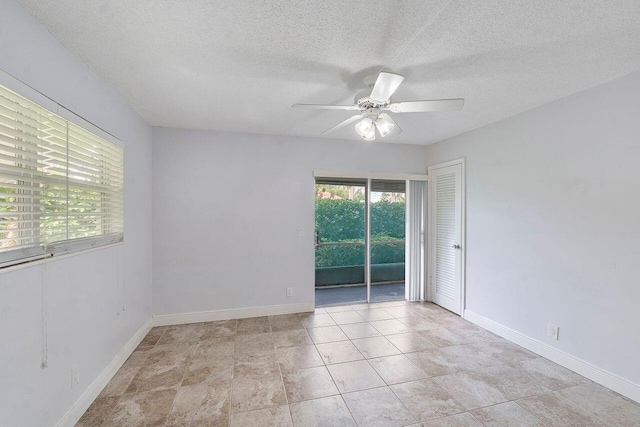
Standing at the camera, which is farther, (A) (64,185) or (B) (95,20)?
(A) (64,185)

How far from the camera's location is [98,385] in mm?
2096

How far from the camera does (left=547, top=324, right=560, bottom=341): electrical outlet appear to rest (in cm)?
256

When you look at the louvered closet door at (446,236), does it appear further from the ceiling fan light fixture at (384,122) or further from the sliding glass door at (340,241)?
the ceiling fan light fixture at (384,122)

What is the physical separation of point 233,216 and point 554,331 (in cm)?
365

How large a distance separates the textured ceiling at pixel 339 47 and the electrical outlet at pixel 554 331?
6.99 feet

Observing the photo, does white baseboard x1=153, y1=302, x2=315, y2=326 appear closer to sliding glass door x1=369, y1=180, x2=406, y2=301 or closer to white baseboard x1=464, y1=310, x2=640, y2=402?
sliding glass door x1=369, y1=180, x2=406, y2=301

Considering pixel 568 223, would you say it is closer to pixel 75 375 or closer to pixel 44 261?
pixel 44 261

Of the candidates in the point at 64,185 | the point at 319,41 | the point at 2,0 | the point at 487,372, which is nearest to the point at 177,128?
the point at 64,185

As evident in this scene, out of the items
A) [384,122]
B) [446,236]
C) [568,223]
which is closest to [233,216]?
[384,122]

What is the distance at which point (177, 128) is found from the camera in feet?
11.3

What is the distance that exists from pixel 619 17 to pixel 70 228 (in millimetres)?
3476

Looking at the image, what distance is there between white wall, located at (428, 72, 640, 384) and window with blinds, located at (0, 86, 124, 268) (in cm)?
390

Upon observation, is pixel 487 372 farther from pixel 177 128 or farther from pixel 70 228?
pixel 177 128

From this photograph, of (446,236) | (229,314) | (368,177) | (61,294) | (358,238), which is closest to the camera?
(61,294)
